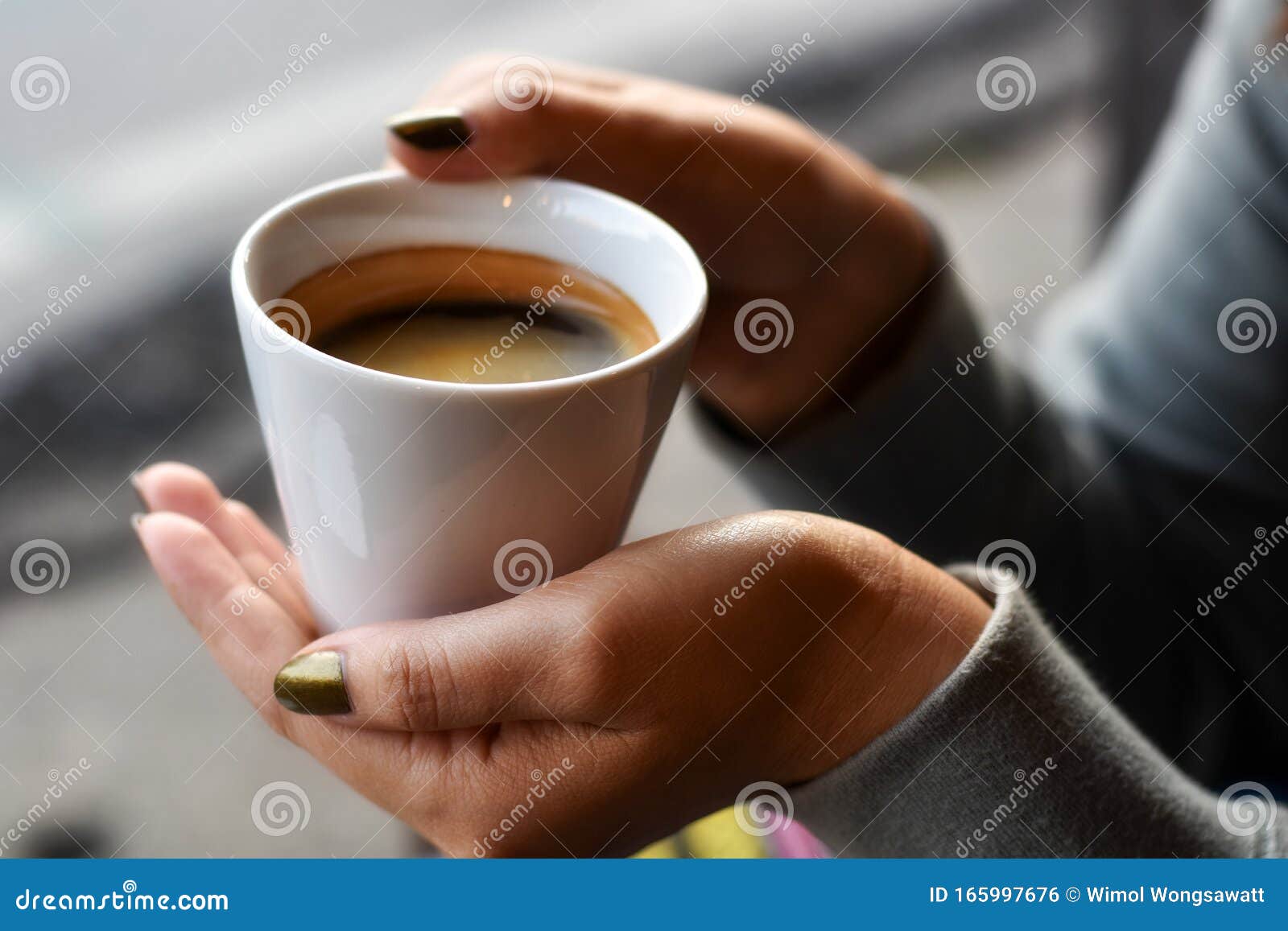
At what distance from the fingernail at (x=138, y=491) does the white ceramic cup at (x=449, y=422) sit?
177 mm

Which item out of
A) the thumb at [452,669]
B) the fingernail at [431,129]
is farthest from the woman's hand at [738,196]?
the thumb at [452,669]

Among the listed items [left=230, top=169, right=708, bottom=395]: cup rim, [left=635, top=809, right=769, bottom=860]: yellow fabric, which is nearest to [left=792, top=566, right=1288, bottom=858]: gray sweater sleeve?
[left=635, top=809, right=769, bottom=860]: yellow fabric

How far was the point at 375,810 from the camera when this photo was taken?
76cm

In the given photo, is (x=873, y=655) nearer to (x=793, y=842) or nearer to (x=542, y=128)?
(x=793, y=842)

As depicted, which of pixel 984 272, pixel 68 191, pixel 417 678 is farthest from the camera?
pixel 984 272

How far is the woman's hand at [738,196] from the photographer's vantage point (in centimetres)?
66

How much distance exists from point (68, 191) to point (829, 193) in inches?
22.6

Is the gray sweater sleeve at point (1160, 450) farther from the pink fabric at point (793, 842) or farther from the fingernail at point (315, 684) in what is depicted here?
the fingernail at point (315, 684)

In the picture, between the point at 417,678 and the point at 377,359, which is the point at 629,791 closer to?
the point at 417,678

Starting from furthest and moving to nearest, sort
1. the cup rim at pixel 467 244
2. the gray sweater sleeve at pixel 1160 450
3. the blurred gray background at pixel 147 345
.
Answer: the gray sweater sleeve at pixel 1160 450 < the blurred gray background at pixel 147 345 < the cup rim at pixel 467 244

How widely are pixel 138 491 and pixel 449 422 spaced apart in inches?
15.2

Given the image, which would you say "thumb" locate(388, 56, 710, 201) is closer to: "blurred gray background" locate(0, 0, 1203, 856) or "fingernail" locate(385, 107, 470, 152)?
"fingernail" locate(385, 107, 470, 152)

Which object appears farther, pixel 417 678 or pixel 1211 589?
pixel 1211 589

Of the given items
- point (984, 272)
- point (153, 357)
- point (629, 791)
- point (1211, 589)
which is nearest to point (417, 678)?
point (629, 791)
